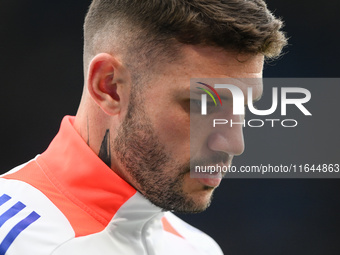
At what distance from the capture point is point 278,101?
6.14 feet

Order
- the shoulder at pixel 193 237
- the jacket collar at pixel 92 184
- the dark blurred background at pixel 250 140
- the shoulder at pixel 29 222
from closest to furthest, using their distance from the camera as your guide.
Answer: the shoulder at pixel 29 222
the jacket collar at pixel 92 184
the shoulder at pixel 193 237
the dark blurred background at pixel 250 140

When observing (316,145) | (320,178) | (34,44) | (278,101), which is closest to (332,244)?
(320,178)

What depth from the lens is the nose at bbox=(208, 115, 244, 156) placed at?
1.07 meters

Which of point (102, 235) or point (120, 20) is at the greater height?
point (120, 20)

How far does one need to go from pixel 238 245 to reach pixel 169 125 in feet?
5.64

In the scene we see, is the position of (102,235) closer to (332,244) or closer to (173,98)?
(173,98)

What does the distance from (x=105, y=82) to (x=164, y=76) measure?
13cm

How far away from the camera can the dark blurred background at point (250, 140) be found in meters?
2.28

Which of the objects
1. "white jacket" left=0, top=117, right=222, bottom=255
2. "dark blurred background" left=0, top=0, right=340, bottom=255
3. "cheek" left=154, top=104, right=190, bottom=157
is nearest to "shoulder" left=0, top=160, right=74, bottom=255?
"white jacket" left=0, top=117, right=222, bottom=255

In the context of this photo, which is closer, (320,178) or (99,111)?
(99,111)

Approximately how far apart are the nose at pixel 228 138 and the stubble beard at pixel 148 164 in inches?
2.9

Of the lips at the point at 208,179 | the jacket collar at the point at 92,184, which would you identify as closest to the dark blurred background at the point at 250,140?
the lips at the point at 208,179

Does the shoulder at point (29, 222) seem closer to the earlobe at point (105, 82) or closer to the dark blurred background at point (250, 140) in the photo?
the earlobe at point (105, 82)

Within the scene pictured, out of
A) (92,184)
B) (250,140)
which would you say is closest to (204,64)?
(92,184)
